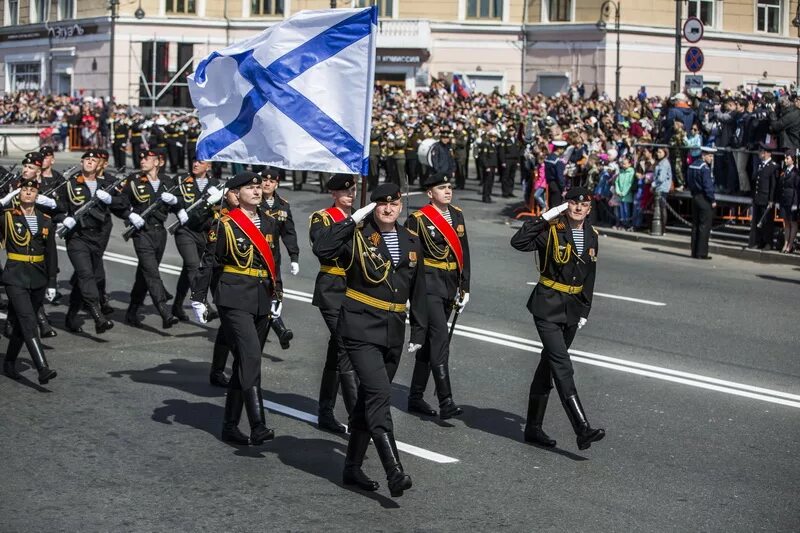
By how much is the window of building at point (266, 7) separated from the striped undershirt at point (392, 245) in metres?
47.4

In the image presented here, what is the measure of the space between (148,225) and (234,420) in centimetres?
577

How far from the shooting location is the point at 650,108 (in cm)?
3297

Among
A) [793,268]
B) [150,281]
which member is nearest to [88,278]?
[150,281]

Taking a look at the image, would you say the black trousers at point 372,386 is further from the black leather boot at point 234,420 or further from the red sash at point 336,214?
the red sash at point 336,214

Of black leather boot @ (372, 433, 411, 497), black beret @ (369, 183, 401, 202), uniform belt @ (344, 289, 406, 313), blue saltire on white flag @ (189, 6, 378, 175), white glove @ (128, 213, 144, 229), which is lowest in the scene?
black leather boot @ (372, 433, 411, 497)

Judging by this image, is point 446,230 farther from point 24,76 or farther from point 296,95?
point 24,76

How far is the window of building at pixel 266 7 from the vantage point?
180 ft

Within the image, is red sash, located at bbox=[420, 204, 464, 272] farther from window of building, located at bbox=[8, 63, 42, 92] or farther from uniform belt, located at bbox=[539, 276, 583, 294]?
window of building, located at bbox=[8, 63, 42, 92]

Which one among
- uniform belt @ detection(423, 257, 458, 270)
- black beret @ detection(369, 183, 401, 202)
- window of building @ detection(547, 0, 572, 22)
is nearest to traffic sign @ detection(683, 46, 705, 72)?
uniform belt @ detection(423, 257, 458, 270)

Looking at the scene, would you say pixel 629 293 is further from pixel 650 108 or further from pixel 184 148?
pixel 184 148

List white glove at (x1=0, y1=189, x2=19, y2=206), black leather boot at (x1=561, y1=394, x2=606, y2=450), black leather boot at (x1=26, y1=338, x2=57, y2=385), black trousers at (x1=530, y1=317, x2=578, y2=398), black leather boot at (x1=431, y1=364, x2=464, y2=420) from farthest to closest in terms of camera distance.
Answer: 1. white glove at (x1=0, y1=189, x2=19, y2=206)
2. black leather boot at (x1=26, y1=338, x2=57, y2=385)
3. black leather boot at (x1=431, y1=364, x2=464, y2=420)
4. black trousers at (x1=530, y1=317, x2=578, y2=398)
5. black leather boot at (x1=561, y1=394, x2=606, y2=450)

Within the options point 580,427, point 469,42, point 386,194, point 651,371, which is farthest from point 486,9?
point 386,194

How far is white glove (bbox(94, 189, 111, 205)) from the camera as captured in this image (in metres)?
14.4

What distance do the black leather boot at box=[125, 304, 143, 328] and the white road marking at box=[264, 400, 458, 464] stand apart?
4.31 meters
